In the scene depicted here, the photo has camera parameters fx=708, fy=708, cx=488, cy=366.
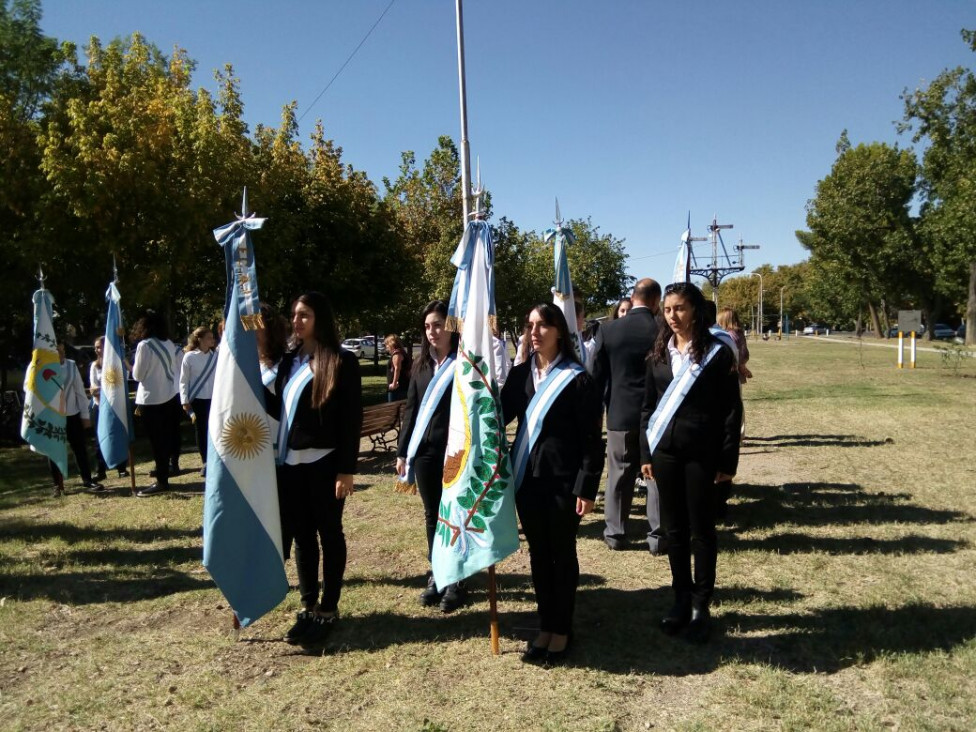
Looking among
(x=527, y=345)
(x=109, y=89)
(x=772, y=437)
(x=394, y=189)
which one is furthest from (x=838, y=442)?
(x=394, y=189)

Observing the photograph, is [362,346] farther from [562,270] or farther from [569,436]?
[569,436]

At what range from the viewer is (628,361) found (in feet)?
19.0

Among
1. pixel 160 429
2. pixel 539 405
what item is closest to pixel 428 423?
pixel 539 405

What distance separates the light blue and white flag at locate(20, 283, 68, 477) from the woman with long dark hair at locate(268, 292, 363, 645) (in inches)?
210

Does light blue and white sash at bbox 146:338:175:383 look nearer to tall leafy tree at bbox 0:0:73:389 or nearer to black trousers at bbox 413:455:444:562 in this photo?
black trousers at bbox 413:455:444:562

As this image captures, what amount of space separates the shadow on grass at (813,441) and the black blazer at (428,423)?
7.51m

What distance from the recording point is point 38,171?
1493 cm

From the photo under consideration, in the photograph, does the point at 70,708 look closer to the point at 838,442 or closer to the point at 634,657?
the point at 634,657

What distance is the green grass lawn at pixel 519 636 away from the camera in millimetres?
3582

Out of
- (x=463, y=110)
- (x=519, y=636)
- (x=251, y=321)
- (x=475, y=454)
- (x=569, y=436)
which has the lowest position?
(x=519, y=636)

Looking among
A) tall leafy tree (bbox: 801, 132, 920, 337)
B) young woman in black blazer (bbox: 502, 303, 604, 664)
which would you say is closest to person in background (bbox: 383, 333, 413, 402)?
young woman in black blazer (bbox: 502, 303, 604, 664)

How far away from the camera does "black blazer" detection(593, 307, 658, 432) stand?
5.72 metres

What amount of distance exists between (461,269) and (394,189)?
3118cm

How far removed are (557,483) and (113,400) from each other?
23.1 feet
